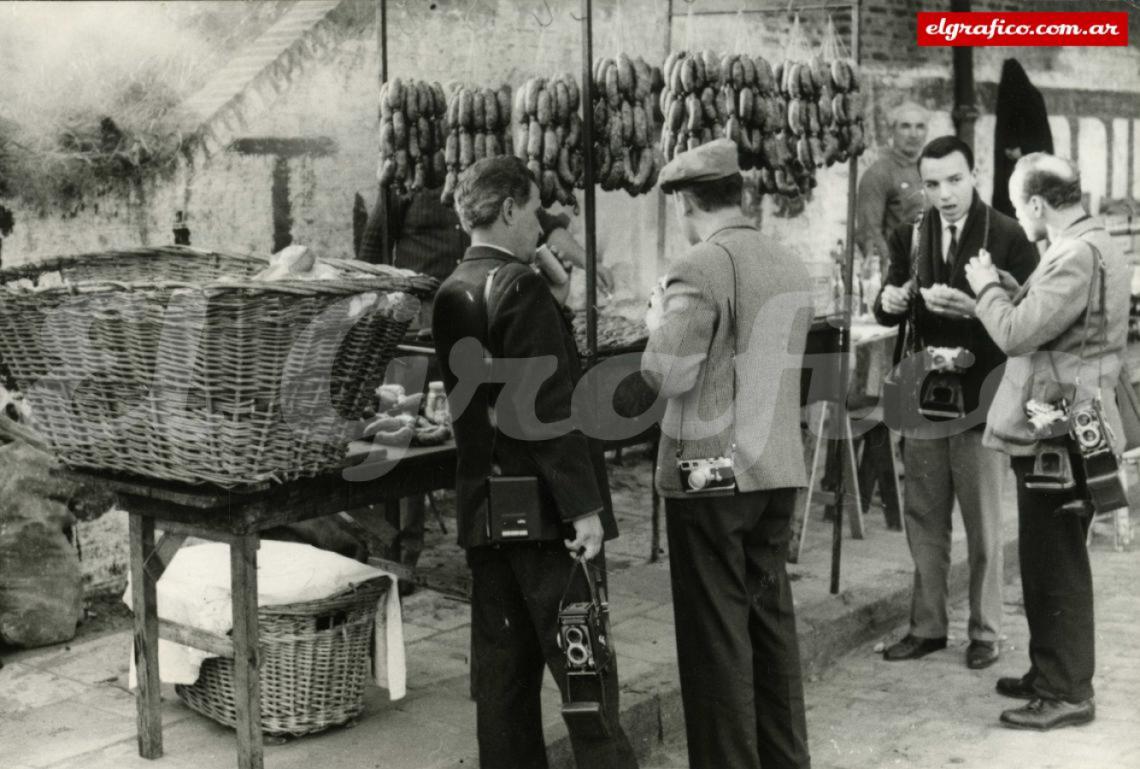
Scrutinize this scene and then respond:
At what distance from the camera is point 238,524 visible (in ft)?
13.5

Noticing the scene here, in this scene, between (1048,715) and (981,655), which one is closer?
(1048,715)

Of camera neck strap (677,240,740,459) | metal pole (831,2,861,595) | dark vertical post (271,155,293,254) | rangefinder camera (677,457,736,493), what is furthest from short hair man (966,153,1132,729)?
dark vertical post (271,155,293,254)

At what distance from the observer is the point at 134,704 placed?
16.9ft

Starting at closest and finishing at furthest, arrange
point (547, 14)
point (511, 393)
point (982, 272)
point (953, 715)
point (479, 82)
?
point (511, 393), point (982, 272), point (953, 715), point (479, 82), point (547, 14)

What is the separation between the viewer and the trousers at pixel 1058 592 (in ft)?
16.9

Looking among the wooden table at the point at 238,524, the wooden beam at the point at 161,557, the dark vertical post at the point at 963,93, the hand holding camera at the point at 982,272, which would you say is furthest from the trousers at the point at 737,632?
the dark vertical post at the point at 963,93

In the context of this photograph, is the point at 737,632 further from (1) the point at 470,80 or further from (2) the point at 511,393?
Result: (1) the point at 470,80

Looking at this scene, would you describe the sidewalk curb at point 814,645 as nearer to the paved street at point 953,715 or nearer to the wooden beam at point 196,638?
the paved street at point 953,715

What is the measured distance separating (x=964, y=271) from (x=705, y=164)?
6.29 ft

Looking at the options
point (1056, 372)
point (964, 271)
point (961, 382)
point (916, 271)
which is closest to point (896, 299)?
point (916, 271)

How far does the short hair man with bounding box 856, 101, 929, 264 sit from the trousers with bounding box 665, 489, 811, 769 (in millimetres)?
5363

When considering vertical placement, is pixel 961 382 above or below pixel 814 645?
above

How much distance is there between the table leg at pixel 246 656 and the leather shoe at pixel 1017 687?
3029 mm

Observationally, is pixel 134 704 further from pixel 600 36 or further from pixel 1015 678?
pixel 600 36
